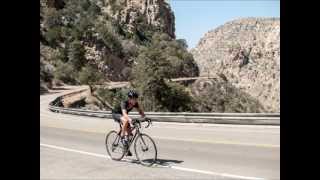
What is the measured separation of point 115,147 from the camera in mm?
12492

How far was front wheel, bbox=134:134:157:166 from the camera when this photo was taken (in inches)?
450

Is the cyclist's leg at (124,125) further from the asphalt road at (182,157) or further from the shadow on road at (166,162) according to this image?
the shadow on road at (166,162)

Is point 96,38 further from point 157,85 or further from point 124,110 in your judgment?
point 124,110

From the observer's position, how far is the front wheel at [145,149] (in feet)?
37.5

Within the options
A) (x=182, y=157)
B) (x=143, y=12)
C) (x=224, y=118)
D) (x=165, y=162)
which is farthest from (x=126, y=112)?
(x=143, y=12)

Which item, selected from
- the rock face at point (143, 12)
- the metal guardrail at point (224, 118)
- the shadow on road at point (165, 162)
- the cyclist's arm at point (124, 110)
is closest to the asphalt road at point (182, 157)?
the shadow on road at point (165, 162)

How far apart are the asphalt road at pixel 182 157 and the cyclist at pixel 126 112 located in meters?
0.73

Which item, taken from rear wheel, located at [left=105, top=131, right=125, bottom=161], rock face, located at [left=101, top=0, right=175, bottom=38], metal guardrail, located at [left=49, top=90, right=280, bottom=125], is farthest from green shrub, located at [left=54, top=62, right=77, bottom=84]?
rear wheel, located at [left=105, top=131, right=125, bottom=161]

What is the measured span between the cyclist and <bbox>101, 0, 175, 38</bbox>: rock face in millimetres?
145983

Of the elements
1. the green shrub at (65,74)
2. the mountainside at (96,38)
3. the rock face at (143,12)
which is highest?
the rock face at (143,12)

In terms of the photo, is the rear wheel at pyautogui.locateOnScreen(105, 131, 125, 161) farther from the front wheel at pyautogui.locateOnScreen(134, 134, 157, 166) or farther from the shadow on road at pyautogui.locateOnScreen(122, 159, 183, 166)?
the front wheel at pyautogui.locateOnScreen(134, 134, 157, 166)

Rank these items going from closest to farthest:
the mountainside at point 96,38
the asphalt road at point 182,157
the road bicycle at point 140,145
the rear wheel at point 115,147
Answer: the asphalt road at point 182,157 → the road bicycle at point 140,145 → the rear wheel at point 115,147 → the mountainside at point 96,38
